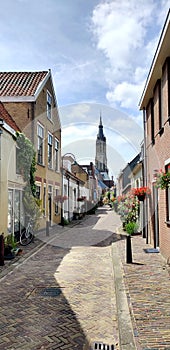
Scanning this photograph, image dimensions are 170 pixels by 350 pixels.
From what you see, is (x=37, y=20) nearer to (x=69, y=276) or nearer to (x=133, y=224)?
(x=69, y=276)

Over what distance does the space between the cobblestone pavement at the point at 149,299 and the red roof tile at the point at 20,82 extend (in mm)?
10996

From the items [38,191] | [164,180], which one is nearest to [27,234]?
[38,191]

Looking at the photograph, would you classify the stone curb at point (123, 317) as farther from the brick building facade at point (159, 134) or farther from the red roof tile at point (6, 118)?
the red roof tile at point (6, 118)

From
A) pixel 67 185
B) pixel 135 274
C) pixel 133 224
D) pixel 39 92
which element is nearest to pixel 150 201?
pixel 133 224

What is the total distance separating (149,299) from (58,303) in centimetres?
164

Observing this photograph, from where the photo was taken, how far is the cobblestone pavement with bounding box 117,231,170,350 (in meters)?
4.02

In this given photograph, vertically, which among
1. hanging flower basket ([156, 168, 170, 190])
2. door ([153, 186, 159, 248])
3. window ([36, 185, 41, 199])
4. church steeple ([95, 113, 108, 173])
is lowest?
door ([153, 186, 159, 248])

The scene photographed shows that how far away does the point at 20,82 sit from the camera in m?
17.7

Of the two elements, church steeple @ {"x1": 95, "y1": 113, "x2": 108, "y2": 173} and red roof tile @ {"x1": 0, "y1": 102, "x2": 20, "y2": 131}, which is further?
church steeple @ {"x1": 95, "y1": 113, "x2": 108, "y2": 173}

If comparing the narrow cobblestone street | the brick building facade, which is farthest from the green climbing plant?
the brick building facade

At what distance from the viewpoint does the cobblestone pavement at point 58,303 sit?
4.23 metres

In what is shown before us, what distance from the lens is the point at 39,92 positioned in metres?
16.9

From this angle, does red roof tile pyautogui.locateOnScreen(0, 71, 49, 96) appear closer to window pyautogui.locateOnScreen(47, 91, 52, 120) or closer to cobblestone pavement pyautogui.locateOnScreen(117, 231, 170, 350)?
window pyautogui.locateOnScreen(47, 91, 52, 120)

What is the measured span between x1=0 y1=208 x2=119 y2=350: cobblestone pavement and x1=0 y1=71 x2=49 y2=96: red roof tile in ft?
32.1
